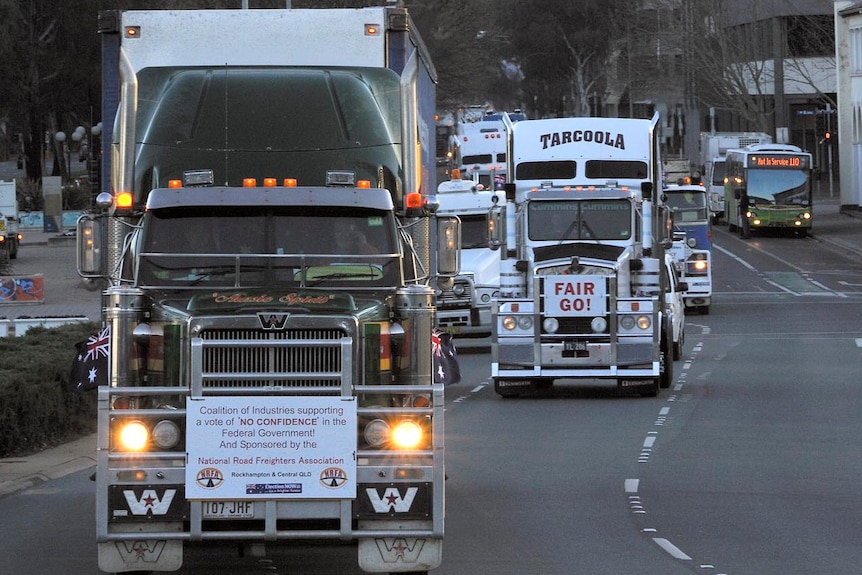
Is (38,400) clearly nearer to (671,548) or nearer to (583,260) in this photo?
(671,548)

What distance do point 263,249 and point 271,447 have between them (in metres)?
1.88

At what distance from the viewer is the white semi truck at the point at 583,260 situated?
23922mm

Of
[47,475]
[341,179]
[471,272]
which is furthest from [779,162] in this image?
[341,179]

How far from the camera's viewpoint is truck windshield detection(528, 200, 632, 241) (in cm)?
2523

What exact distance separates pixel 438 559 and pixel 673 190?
39.8m

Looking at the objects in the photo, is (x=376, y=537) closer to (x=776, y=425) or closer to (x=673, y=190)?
(x=776, y=425)

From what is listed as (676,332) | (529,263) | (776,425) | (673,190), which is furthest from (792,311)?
(776,425)

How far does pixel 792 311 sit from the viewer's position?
43031 mm

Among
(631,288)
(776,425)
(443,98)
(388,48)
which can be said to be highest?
(443,98)

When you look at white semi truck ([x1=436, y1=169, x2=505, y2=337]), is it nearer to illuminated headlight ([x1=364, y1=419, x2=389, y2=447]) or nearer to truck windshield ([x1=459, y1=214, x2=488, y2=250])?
truck windshield ([x1=459, y1=214, x2=488, y2=250])

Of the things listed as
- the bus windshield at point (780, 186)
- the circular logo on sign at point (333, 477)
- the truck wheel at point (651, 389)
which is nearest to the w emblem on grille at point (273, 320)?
the circular logo on sign at point (333, 477)

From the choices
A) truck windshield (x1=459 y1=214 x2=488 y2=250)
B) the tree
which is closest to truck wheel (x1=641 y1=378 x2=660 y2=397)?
truck windshield (x1=459 y1=214 x2=488 y2=250)

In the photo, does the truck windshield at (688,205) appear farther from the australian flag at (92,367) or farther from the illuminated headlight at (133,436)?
the illuminated headlight at (133,436)

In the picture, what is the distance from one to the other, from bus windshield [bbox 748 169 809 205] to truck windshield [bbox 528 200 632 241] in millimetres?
43186
